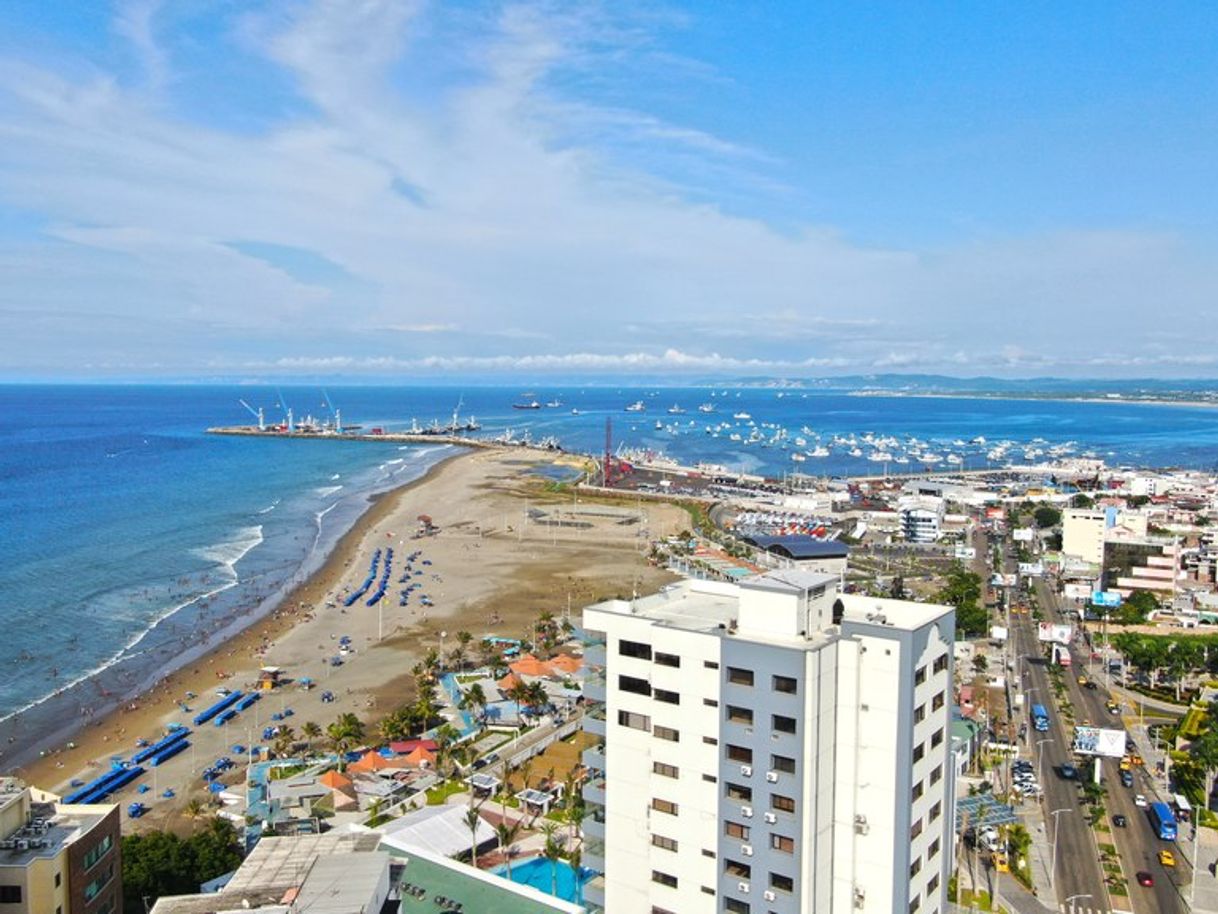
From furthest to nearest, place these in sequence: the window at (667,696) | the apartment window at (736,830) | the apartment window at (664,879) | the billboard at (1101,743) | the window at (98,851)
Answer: the billboard at (1101,743) < the window at (98,851) < the apartment window at (664,879) < the window at (667,696) < the apartment window at (736,830)

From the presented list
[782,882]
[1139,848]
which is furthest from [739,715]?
[1139,848]

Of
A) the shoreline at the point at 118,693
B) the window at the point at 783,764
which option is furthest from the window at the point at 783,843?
the shoreline at the point at 118,693

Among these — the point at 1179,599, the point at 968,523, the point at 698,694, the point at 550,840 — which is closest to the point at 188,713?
the point at 550,840

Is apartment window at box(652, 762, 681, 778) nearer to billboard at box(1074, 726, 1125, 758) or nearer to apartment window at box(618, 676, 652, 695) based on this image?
apartment window at box(618, 676, 652, 695)

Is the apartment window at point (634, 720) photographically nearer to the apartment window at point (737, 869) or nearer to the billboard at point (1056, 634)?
the apartment window at point (737, 869)

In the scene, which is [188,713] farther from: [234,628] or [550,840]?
[550,840]

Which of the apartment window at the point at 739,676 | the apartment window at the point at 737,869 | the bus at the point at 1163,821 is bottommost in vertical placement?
the bus at the point at 1163,821

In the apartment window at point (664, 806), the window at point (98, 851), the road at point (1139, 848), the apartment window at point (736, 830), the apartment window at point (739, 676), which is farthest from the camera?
the road at point (1139, 848)
